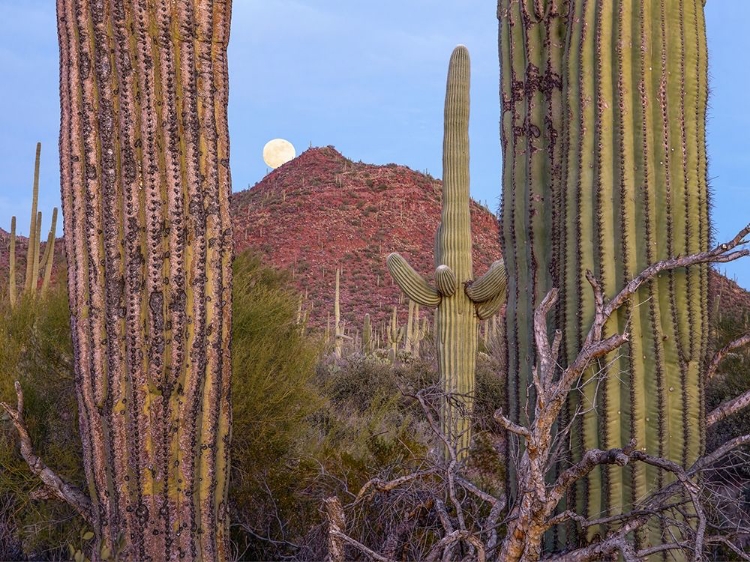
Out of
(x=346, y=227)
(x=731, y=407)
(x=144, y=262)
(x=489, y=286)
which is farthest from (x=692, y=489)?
(x=346, y=227)

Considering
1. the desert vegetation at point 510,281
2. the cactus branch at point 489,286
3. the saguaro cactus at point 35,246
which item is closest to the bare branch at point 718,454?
the desert vegetation at point 510,281

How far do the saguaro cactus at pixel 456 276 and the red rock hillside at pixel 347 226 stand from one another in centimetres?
2898

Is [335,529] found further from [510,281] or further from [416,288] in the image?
[416,288]

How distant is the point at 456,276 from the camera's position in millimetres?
10594

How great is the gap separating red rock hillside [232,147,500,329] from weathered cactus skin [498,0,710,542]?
3581 centimetres

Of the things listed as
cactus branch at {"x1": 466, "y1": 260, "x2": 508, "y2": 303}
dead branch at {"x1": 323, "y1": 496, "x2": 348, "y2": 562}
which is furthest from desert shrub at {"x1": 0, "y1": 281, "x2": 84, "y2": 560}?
cactus branch at {"x1": 466, "y1": 260, "x2": 508, "y2": 303}

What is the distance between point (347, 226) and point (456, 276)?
141 feet

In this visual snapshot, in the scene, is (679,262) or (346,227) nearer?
(679,262)

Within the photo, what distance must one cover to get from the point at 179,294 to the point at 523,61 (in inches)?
87.7

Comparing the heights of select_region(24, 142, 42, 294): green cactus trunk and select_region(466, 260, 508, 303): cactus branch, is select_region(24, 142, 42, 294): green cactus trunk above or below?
above

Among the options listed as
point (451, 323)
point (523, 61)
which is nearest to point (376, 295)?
point (451, 323)

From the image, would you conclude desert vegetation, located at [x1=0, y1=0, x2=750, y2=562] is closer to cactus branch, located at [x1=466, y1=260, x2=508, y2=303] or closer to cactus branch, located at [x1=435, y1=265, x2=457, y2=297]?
cactus branch, located at [x1=466, y1=260, x2=508, y2=303]

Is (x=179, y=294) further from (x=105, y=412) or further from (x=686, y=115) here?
(x=686, y=115)

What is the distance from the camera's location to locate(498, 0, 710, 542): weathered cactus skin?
3.78 m
